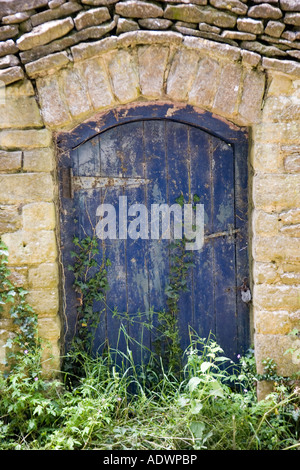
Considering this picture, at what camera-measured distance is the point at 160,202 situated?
3.68 metres

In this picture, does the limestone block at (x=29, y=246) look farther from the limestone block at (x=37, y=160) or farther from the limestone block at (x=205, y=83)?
the limestone block at (x=205, y=83)

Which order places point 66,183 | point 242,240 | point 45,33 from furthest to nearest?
point 242,240 < point 66,183 < point 45,33

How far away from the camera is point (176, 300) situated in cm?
368

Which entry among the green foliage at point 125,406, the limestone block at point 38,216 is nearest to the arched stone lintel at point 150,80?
the limestone block at point 38,216

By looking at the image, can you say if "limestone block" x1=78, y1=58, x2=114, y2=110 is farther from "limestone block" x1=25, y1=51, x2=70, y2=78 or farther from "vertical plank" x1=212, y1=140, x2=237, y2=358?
"vertical plank" x1=212, y1=140, x2=237, y2=358

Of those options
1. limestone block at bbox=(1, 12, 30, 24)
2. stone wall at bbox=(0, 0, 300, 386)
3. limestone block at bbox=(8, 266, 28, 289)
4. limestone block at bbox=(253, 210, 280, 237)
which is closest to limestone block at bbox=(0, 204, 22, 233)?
stone wall at bbox=(0, 0, 300, 386)

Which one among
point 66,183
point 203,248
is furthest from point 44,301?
point 203,248

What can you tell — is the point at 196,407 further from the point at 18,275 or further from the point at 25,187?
the point at 25,187

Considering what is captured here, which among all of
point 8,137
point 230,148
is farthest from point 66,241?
point 230,148

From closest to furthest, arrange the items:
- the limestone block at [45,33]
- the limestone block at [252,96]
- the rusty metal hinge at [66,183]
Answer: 1. the limestone block at [45,33]
2. the limestone block at [252,96]
3. the rusty metal hinge at [66,183]

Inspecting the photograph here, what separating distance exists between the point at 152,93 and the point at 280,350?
6.77ft

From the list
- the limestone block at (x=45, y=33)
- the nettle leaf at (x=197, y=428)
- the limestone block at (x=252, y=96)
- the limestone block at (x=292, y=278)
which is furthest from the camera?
the limestone block at (x=292, y=278)

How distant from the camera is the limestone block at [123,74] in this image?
3266 mm

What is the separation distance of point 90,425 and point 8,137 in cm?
205
